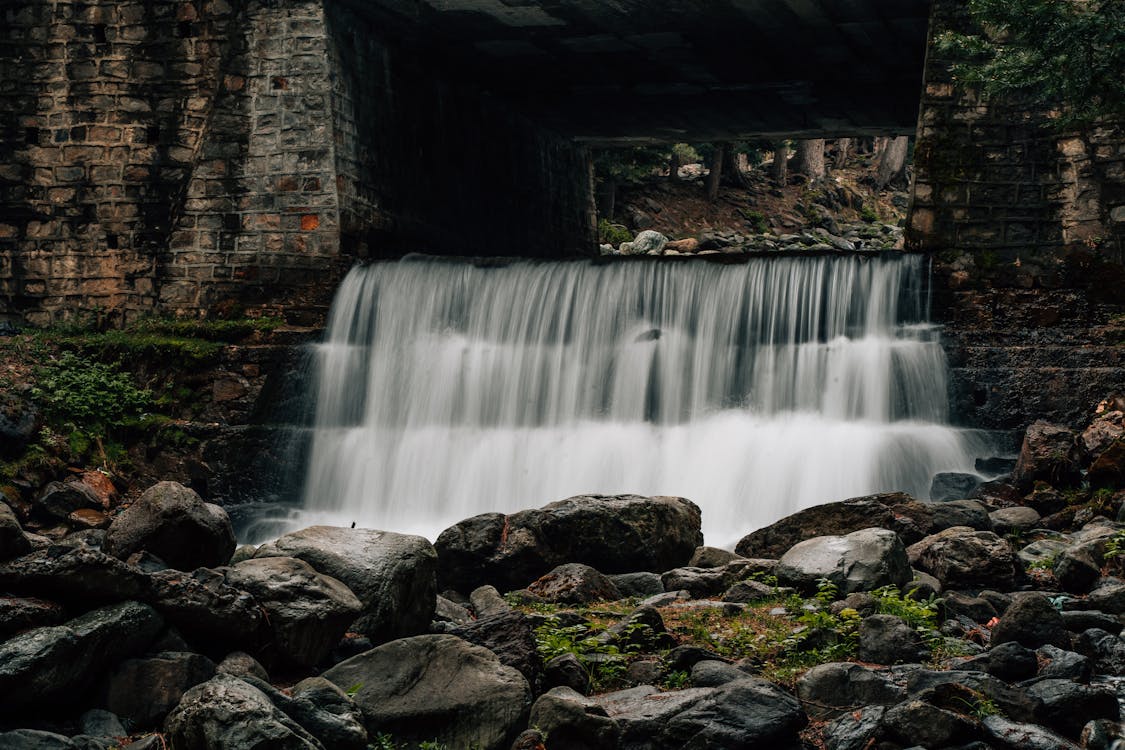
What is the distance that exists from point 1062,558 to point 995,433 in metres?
4.64

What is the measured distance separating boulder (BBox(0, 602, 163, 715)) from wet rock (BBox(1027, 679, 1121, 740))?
3.60m

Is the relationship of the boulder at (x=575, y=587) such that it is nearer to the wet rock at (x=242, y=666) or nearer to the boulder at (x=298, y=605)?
the boulder at (x=298, y=605)

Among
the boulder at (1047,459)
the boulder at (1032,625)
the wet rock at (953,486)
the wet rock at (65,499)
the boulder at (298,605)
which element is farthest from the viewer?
the wet rock at (65,499)

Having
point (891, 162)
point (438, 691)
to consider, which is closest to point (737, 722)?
point (438, 691)

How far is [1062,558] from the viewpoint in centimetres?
762

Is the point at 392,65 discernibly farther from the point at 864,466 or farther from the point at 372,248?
the point at 864,466

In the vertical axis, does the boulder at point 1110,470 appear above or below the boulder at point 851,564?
above

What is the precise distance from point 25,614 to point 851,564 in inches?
169

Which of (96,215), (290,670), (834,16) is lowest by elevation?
(290,670)

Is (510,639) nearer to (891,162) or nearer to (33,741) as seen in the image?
(33,741)

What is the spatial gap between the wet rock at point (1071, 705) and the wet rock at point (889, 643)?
846mm

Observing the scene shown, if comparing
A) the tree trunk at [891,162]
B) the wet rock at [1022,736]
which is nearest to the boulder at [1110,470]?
the wet rock at [1022,736]

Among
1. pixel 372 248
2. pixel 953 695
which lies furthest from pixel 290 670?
pixel 372 248

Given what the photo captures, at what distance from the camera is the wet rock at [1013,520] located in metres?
9.48
